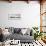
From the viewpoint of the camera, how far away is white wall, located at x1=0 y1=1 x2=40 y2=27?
4.38 meters

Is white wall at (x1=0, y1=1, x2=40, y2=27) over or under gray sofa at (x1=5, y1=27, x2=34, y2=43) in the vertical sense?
over

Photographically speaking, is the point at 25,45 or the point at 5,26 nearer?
the point at 25,45

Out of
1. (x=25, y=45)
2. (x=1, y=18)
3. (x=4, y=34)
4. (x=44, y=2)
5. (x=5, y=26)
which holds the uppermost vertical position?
(x=44, y=2)

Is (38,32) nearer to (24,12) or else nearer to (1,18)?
(24,12)

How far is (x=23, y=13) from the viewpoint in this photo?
14.4ft

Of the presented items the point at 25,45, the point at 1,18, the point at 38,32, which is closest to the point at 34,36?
the point at 38,32

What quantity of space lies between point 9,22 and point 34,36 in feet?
3.51

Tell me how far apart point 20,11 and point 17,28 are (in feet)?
2.13

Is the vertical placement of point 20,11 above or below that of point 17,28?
above

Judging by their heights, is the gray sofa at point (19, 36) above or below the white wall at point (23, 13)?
below

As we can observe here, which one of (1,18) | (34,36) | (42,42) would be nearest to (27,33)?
(34,36)

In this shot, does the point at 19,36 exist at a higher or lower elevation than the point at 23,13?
lower

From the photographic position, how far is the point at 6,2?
441cm

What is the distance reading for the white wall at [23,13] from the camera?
14.4 ft
